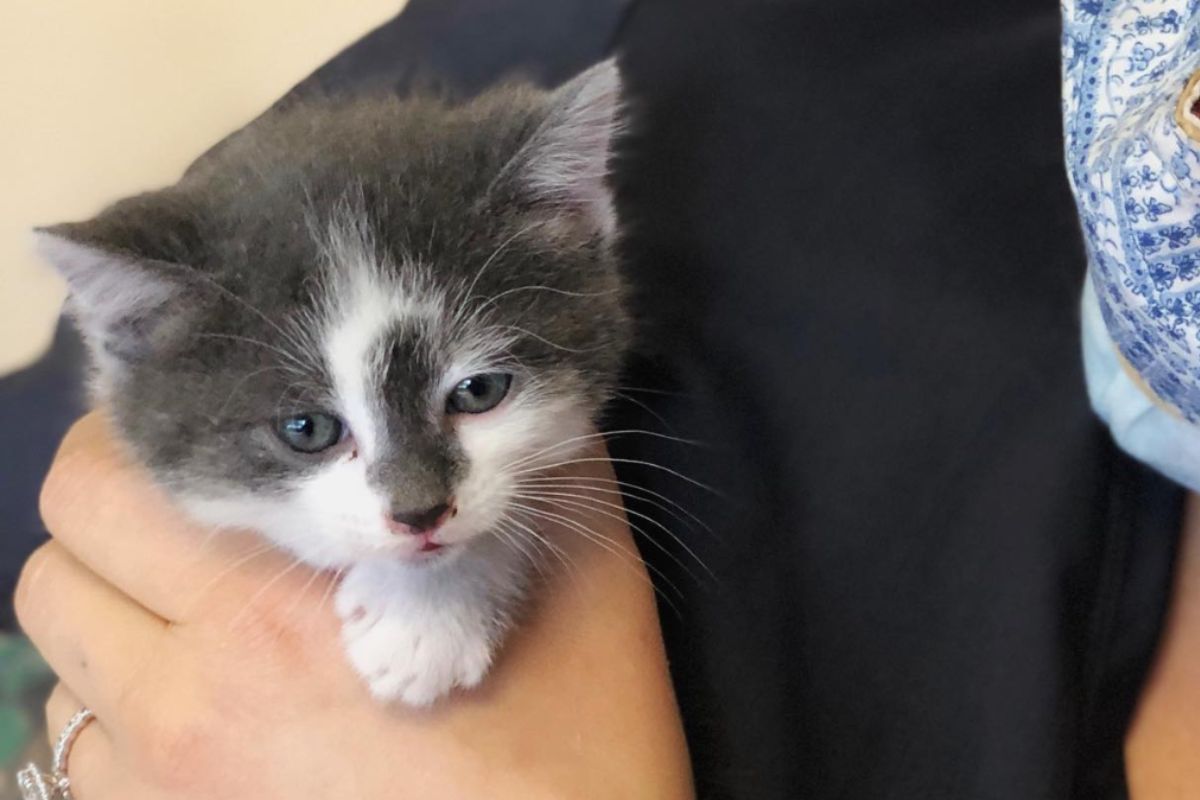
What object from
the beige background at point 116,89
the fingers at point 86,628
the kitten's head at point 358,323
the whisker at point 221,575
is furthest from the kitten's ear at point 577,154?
the beige background at point 116,89

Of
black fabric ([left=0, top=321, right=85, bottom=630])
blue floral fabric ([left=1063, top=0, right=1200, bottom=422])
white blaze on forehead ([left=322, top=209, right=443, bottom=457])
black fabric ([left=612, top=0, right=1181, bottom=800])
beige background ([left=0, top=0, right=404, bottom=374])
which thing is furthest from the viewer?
beige background ([left=0, top=0, right=404, bottom=374])

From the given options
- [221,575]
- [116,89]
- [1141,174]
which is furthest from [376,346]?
[116,89]

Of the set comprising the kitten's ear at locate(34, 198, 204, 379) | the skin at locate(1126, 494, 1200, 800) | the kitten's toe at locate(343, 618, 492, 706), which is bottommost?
the skin at locate(1126, 494, 1200, 800)

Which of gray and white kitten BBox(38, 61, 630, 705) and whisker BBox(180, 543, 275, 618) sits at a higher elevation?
gray and white kitten BBox(38, 61, 630, 705)

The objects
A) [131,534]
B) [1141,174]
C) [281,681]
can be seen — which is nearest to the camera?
[1141,174]

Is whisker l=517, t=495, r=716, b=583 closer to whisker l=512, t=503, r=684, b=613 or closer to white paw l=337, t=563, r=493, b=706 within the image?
whisker l=512, t=503, r=684, b=613

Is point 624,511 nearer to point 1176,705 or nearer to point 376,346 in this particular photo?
point 376,346

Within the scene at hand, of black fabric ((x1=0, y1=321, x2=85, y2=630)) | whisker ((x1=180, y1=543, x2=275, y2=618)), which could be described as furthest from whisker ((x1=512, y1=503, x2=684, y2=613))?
black fabric ((x1=0, y1=321, x2=85, y2=630))
